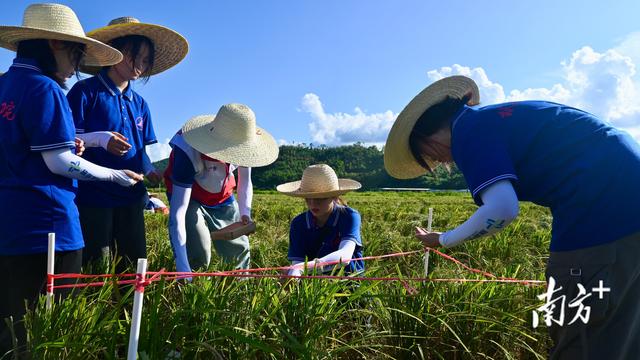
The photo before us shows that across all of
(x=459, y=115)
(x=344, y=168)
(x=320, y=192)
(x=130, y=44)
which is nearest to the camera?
(x=459, y=115)

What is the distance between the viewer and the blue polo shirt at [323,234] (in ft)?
9.09

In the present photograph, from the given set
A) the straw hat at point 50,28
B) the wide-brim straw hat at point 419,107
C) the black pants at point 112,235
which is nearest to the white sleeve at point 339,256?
the wide-brim straw hat at point 419,107

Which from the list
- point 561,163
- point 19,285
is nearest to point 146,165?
point 19,285

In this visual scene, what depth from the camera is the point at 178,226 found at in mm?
2338

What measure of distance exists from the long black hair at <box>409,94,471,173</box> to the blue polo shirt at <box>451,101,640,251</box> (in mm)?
141

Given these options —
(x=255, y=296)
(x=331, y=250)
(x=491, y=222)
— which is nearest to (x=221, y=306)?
(x=255, y=296)

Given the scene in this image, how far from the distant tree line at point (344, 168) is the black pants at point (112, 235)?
186 feet

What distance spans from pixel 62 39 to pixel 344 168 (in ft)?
236

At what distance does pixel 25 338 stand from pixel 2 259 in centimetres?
32

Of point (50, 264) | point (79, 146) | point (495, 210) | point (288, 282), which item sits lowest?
point (288, 282)

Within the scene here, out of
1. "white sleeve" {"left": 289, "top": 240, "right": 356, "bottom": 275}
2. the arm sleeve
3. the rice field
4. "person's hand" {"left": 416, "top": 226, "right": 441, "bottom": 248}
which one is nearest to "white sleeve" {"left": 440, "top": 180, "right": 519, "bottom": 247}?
the arm sleeve

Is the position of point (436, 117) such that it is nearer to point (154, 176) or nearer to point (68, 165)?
point (68, 165)

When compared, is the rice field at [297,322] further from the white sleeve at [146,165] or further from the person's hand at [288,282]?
the white sleeve at [146,165]

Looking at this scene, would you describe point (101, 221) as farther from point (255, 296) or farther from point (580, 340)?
point (580, 340)
